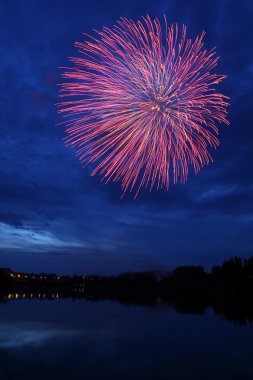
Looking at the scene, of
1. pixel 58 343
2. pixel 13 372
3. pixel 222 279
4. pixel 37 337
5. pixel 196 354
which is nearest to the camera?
pixel 13 372

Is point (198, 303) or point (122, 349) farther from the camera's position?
point (198, 303)

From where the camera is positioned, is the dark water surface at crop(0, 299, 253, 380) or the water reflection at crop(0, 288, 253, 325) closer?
the dark water surface at crop(0, 299, 253, 380)

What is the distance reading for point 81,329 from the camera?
27.0 meters

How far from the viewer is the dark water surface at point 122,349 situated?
15.2 meters

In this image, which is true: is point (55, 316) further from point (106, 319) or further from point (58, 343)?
point (58, 343)

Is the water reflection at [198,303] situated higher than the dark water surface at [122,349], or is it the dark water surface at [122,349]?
the water reflection at [198,303]

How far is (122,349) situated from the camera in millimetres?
20016

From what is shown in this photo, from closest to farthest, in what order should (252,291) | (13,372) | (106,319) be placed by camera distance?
1. (13,372)
2. (106,319)
3. (252,291)

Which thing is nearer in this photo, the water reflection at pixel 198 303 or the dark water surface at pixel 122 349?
the dark water surface at pixel 122 349

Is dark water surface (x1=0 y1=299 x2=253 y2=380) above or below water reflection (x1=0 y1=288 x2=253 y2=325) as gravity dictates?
below

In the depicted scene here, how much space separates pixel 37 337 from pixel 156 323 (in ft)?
33.2

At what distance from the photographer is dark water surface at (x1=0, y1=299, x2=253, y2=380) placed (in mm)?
15211

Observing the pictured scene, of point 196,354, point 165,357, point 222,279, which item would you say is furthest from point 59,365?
point 222,279

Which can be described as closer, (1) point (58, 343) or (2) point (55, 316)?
(1) point (58, 343)
